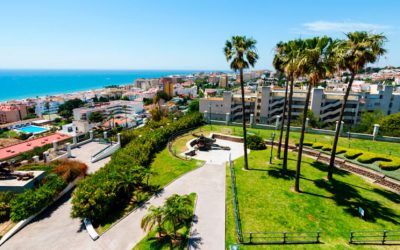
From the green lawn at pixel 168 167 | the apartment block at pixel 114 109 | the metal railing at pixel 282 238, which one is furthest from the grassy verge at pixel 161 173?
the apartment block at pixel 114 109

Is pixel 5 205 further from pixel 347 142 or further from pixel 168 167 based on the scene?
pixel 347 142

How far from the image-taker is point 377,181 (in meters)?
18.3

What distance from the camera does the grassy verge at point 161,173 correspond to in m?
14.6

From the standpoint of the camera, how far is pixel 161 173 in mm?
20516

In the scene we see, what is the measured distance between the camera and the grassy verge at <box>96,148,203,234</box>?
14553 millimetres

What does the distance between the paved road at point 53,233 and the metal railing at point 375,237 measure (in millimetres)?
14763

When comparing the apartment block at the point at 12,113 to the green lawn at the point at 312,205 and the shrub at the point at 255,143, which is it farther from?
the green lawn at the point at 312,205

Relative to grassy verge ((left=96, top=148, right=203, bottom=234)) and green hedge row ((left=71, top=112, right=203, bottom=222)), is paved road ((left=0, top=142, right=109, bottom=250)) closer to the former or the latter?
green hedge row ((left=71, top=112, right=203, bottom=222))

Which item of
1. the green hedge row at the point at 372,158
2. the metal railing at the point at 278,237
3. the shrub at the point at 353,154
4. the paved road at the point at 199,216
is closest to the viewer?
the metal railing at the point at 278,237

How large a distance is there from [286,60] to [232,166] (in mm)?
10750

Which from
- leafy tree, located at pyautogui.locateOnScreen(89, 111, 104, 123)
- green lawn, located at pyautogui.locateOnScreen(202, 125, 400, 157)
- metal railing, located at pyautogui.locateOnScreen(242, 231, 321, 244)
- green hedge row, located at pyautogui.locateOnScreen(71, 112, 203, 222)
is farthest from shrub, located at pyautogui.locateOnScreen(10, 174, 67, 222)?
leafy tree, located at pyautogui.locateOnScreen(89, 111, 104, 123)

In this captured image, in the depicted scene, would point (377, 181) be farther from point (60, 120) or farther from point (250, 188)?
point (60, 120)

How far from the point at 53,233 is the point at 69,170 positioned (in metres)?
8.57

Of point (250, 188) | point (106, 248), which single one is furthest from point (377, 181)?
point (106, 248)
